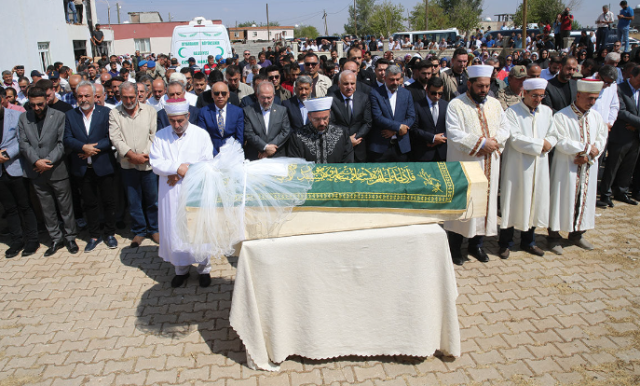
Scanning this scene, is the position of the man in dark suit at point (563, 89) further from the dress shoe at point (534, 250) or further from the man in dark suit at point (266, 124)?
the man in dark suit at point (266, 124)

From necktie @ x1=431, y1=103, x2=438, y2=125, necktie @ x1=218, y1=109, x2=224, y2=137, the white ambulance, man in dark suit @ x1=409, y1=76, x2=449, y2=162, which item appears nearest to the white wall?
the white ambulance

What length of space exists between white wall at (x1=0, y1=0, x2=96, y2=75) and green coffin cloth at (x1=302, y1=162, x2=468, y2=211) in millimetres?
16416

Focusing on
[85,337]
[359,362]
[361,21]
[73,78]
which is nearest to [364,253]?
[359,362]

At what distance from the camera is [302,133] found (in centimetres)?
444

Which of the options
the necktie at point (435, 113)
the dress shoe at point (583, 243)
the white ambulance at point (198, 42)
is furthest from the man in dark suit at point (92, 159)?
the white ambulance at point (198, 42)

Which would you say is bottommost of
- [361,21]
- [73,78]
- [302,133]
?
[302,133]

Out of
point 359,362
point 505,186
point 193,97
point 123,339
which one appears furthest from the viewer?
point 193,97

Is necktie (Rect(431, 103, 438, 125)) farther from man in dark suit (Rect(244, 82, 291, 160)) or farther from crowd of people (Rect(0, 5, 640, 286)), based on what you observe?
man in dark suit (Rect(244, 82, 291, 160))

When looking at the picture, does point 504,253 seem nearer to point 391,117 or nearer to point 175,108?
point 391,117

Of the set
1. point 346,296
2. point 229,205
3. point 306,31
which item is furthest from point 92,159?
point 306,31

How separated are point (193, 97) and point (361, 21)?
74.2 metres

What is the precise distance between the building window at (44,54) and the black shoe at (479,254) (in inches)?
746

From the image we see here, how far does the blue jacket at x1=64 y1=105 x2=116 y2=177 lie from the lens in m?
5.73

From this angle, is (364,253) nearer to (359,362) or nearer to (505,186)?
(359,362)
